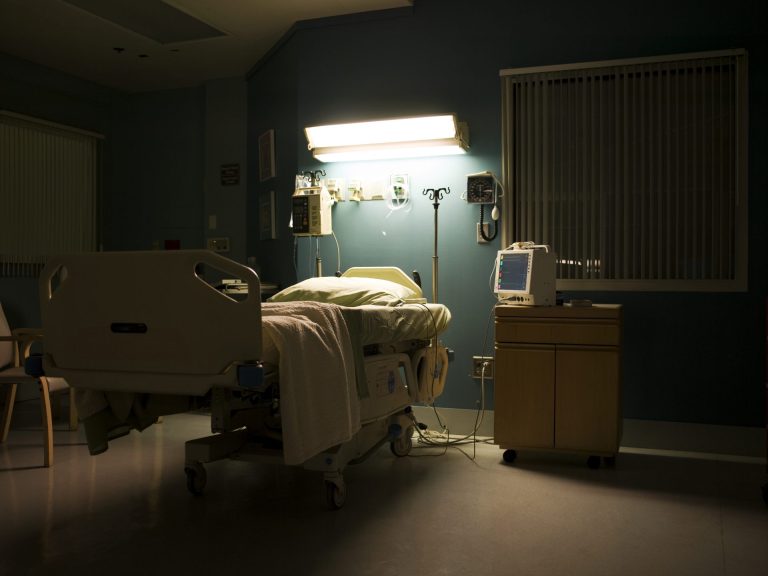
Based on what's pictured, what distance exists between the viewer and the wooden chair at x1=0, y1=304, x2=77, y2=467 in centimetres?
369

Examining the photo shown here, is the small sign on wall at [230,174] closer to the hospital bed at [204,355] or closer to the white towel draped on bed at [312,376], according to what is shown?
the hospital bed at [204,355]

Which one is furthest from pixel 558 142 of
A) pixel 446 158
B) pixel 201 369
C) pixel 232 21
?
pixel 201 369

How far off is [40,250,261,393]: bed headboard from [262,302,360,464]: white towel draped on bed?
0.16 m

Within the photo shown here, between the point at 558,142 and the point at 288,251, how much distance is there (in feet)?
6.56

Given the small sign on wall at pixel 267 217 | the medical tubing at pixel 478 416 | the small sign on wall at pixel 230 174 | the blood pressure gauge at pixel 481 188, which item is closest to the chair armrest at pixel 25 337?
the small sign on wall at pixel 267 217

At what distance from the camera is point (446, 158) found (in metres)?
4.59

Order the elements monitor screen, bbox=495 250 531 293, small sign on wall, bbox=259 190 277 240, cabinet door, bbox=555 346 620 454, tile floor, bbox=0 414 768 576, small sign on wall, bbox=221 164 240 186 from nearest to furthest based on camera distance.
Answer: tile floor, bbox=0 414 768 576 < cabinet door, bbox=555 346 620 454 < monitor screen, bbox=495 250 531 293 < small sign on wall, bbox=259 190 277 240 < small sign on wall, bbox=221 164 240 186

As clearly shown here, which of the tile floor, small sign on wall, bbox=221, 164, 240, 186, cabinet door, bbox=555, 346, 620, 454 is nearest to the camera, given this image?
the tile floor

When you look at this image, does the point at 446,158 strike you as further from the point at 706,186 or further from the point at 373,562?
the point at 373,562

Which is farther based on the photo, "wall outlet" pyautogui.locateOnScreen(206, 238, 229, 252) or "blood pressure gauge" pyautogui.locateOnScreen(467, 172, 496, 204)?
"wall outlet" pyautogui.locateOnScreen(206, 238, 229, 252)

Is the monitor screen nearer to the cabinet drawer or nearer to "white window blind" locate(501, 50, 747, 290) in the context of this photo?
the cabinet drawer

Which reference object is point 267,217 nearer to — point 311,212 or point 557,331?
point 311,212

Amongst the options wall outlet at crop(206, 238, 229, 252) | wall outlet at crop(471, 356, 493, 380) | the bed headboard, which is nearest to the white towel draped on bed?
the bed headboard

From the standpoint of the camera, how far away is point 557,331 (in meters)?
3.69
